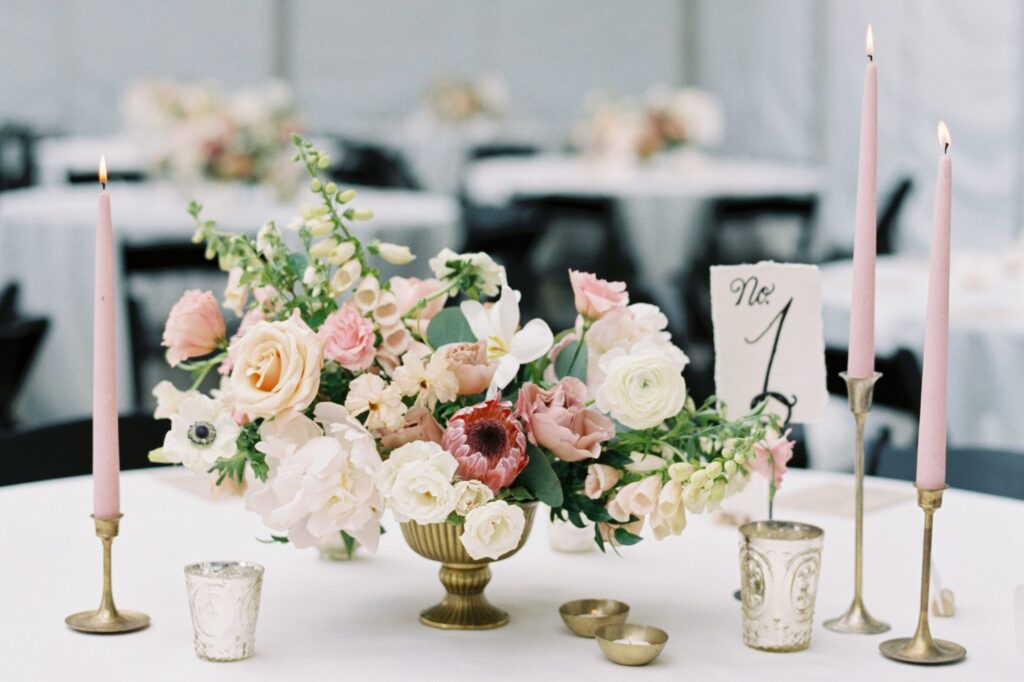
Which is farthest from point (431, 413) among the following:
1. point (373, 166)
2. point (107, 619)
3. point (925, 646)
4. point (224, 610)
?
point (373, 166)

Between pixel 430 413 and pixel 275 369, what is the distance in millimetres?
145

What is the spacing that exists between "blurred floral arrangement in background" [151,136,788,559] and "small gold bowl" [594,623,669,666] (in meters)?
0.08

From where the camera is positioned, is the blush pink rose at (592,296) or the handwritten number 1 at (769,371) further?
the handwritten number 1 at (769,371)

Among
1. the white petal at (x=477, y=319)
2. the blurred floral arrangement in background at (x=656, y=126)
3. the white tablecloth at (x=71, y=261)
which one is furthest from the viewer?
the blurred floral arrangement in background at (x=656, y=126)

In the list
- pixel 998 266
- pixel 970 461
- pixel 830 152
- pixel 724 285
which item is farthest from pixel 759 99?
pixel 724 285

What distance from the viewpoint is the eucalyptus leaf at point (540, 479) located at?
1.33 meters

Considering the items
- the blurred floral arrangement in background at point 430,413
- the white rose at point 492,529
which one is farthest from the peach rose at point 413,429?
the white rose at point 492,529

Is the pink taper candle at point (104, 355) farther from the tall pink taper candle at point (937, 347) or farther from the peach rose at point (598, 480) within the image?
the tall pink taper candle at point (937, 347)

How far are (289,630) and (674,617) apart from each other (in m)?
0.38

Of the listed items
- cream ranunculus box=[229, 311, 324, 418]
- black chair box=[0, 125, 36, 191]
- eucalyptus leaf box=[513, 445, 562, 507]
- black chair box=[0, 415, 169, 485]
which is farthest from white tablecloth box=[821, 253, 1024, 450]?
black chair box=[0, 125, 36, 191]

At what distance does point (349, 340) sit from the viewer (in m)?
1.34

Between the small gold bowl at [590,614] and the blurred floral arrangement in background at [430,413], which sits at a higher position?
the blurred floral arrangement in background at [430,413]

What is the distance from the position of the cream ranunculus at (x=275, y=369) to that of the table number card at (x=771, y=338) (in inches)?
20.1

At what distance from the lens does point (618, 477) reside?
53.6 inches
